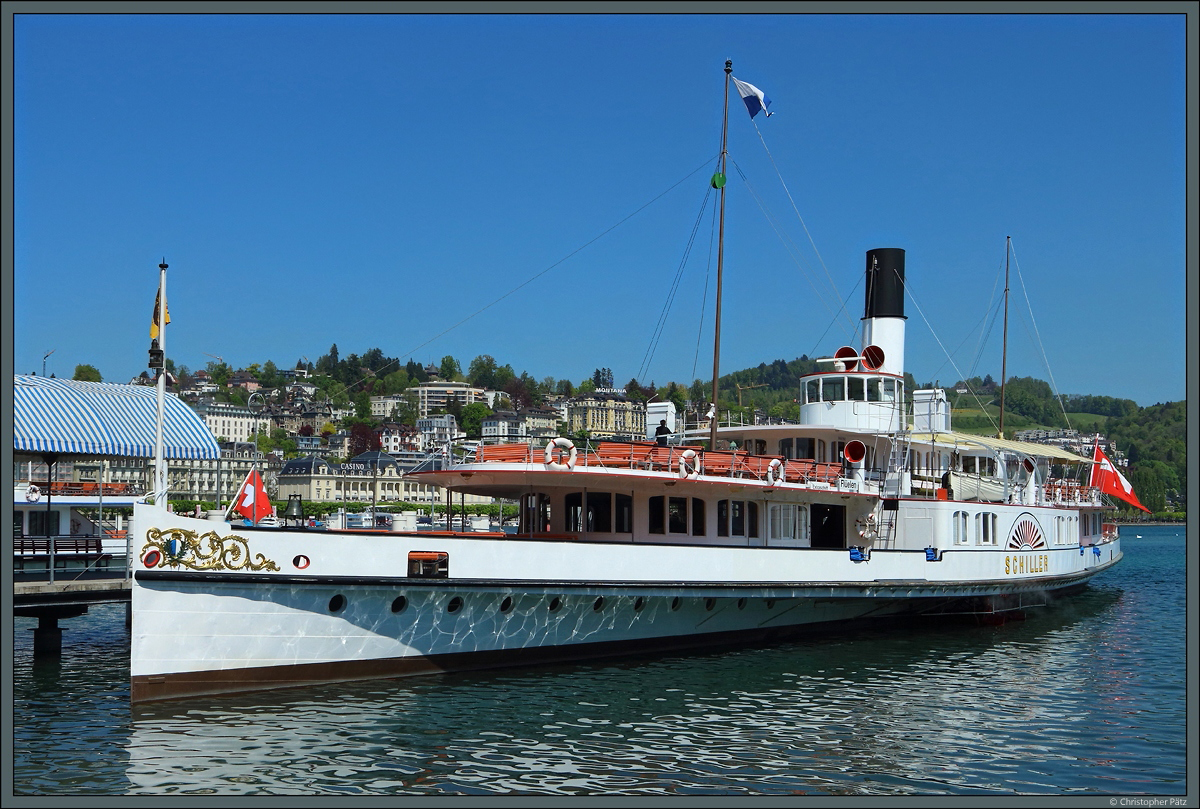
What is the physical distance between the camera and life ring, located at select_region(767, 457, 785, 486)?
2273cm

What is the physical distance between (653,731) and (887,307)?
1782 cm

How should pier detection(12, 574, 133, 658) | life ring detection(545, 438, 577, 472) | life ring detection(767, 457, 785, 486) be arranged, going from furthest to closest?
life ring detection(767, 457, 785, 486) < pier detection(12, 574, 133, 658) < life ring detection(545, 438, 577, 472)

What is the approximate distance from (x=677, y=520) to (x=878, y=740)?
7.68 m

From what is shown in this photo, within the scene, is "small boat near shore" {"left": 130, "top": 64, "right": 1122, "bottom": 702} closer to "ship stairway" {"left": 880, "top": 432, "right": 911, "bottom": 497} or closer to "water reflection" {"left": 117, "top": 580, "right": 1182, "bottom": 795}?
"ship stairway" {"left": 880, "top": 432, "right": 911, "bottom": 497}

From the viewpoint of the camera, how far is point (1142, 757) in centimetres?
1578

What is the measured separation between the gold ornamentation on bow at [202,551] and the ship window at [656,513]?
8.17 meters

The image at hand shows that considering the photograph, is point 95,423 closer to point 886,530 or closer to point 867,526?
point 867,526

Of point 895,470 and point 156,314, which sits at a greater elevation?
point 156,314

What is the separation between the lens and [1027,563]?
2930cm

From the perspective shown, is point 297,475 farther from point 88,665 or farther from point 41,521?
point 88,665

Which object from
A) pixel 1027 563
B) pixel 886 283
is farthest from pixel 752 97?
pixel 1027 563

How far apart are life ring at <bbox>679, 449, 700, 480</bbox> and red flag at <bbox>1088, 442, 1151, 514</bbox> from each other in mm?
17730

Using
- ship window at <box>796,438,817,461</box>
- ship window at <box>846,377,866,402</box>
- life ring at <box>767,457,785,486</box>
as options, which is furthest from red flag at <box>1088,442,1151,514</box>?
life ring at <box>767,457,785,486</box>

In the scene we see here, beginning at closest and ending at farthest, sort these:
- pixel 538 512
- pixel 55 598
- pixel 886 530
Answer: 1. pixel 55 598
2. pixel 538 512
3. pixel 886 530
